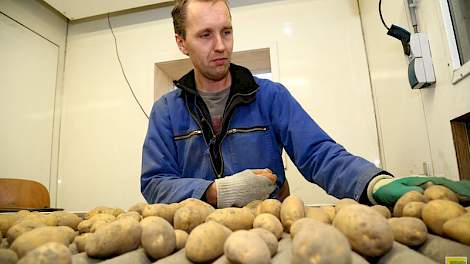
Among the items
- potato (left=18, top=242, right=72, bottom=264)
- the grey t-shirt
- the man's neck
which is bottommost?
potato (left=18, top=242, right=72, bottom=264)

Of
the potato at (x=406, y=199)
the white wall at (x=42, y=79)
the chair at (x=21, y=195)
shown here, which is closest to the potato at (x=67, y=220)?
the potato at (x=406, y=199)

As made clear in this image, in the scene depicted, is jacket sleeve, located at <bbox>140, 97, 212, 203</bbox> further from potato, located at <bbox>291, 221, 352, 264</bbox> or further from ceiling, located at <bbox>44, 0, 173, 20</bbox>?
ceiling, located at <bbox>44, 0, 173, 20</bbox>

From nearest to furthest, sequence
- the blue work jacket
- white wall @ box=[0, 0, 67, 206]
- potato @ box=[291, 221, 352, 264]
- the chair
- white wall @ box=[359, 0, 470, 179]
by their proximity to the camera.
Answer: potato @ box=[291, 221, 352, 264] < white wall @ box=[359, 0, 470, 179] < the blue work jacket < the chair < white wall @ box=[0, 0, 67, 206]

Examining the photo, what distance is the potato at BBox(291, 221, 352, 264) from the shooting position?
0.28m

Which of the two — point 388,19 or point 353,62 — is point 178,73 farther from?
point 388,19

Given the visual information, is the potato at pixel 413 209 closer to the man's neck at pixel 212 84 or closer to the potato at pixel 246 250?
the potato at pixel 246 250

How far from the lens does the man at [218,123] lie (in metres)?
0.92

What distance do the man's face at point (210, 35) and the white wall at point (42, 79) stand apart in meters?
1.17

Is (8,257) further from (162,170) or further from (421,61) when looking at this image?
(421,61)

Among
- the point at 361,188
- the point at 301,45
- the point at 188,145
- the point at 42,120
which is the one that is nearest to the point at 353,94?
the point at 301,45

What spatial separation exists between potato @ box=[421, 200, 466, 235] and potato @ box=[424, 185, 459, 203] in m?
0.07

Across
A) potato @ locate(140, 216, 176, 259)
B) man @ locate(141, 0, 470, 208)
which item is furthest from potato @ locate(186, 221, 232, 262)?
man @ locate(141, 0, 470, 208)

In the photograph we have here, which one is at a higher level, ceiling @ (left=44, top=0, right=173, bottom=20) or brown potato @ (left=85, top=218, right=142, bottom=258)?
ceiling @ (left=44, top=0, right=173, bottom=20)

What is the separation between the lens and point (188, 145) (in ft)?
3.26
